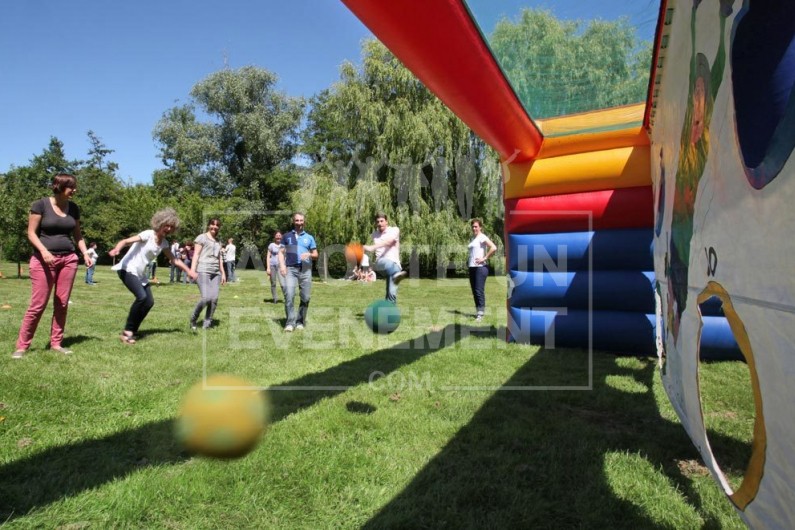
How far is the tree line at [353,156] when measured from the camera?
4.53 m

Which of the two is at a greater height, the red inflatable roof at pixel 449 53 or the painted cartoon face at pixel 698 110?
the red inflatable roof at pixel 449 53

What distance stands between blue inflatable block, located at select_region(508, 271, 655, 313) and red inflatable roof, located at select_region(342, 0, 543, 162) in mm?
2258

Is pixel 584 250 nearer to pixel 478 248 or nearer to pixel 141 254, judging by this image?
pixel 478 248

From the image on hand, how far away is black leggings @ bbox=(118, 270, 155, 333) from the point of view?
6.31 meters

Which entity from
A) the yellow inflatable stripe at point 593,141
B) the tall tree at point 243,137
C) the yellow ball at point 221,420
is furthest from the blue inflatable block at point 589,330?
the tall tree at point 243,137

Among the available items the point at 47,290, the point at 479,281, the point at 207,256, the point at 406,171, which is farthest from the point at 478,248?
the point at 406,171

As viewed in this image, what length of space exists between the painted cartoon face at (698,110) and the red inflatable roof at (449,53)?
1.41 meters

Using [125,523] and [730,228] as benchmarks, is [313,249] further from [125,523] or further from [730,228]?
[730,228]

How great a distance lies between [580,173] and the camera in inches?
239

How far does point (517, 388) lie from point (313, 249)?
4.24 meters

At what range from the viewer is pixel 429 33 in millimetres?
2873

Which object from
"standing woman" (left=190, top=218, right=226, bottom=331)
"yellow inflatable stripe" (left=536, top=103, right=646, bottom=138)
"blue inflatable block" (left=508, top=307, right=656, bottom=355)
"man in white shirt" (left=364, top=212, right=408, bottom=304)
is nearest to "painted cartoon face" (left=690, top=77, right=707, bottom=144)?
"yellow inflatable stripe" (left=536, top=103, right=646, bottom=138)

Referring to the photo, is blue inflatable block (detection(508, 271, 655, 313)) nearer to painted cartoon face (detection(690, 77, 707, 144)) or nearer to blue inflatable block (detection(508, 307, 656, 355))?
blue inflatable block (detection(508, 307, 656, 355))

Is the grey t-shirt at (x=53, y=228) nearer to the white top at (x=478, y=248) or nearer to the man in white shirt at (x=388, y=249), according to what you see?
the man in white shirt at (x=388, y=249)
